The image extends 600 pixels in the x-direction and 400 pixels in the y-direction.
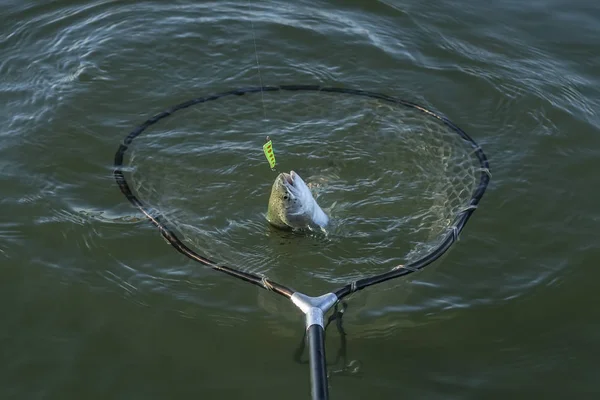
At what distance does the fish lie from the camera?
5660mm

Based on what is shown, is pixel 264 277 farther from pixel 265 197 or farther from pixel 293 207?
pixel 265 197

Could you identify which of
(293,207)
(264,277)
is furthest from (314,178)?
(264,277)

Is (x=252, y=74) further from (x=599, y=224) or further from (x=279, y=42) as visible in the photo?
(x=599, y=224)

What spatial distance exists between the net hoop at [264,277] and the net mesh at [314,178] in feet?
0.24

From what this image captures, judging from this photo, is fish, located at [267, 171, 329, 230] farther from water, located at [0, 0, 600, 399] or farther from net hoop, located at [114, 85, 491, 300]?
net hoop, located at [114, 85, 491, 300]

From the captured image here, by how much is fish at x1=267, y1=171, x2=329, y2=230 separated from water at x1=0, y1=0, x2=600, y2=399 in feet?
0.57

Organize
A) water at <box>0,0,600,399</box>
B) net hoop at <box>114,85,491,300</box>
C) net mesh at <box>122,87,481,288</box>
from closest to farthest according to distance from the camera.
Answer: net hoop at <box>114,85,491,300</box>, water at <box>0,0,600,399</box>, net mesh at <box>122,87,481,288</box>

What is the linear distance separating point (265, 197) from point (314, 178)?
1.69ft

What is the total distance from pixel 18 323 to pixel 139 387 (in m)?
1.10

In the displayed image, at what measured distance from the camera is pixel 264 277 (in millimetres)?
4910

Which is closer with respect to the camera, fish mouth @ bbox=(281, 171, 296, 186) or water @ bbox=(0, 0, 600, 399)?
water @ bbox=(0, 0, 600, 399)

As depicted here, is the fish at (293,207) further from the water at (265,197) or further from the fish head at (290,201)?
the water at (265,197)

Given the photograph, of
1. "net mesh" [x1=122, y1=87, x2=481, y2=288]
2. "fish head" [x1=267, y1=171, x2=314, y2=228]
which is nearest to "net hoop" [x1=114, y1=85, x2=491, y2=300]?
"net mesh" [x1=122, y1=87, x2=481, y2=288]

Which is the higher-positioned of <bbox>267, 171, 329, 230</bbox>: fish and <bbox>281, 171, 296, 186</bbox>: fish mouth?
<bbox>281, 171, 296, 186</bbox>: fish mouth
